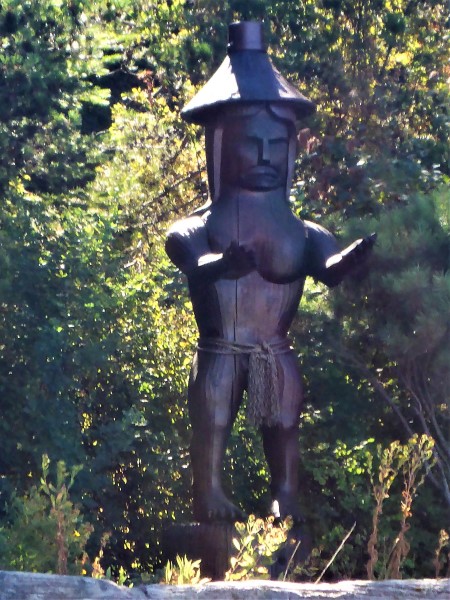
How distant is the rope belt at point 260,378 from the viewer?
526cm

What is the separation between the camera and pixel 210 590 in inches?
152

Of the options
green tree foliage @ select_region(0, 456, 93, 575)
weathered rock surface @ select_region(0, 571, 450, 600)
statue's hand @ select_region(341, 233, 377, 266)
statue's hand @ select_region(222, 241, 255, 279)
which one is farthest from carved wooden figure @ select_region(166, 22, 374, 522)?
weathered rock surface @ select_region(0, 571, 450, 600)

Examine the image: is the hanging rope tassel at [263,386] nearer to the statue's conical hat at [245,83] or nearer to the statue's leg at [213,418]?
the statue's leg at [213,418]

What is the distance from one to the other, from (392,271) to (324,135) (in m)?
2.41

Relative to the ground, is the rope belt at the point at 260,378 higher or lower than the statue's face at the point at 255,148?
lower

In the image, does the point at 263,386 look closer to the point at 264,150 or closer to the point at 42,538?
the point at 264,150

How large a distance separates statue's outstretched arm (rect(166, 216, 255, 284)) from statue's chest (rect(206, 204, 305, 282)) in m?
0.06

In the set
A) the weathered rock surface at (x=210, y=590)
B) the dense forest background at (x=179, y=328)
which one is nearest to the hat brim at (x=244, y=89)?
the dense forest background at (x=179, y=328)

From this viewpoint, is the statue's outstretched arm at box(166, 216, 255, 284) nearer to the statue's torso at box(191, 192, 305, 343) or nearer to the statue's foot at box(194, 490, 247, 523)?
the statue's torso at box(191, 192, 305, 343)

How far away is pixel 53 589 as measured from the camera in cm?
375

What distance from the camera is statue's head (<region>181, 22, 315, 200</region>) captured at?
209 inches

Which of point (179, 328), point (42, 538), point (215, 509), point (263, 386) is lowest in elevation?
point (42, 538)

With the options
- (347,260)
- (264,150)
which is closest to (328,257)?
(347,260)

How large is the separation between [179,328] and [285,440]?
195 centimetres
